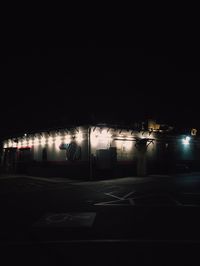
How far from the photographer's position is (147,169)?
1273 inches

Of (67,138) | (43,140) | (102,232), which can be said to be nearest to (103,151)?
(67,138)

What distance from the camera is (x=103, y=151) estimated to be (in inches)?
1071

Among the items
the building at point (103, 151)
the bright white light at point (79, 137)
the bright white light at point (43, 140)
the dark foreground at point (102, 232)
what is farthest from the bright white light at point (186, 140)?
the dark foreground at point (102, 232)

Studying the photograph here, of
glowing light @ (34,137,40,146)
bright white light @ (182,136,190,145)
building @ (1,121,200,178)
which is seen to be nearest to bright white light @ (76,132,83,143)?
building @ (1,121,200,178)

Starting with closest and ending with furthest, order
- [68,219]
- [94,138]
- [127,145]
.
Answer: [68,219]
[94,138]
[127,145]

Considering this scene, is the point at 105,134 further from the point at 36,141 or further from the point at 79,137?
the point at 36,141

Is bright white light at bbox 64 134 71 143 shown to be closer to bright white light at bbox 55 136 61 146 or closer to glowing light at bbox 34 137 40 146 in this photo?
bright white light at bbox 55 136 61 146

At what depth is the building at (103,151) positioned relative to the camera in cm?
2720

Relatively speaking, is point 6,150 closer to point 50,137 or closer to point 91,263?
point 50,137

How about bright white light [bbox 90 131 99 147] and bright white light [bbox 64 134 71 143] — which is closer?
bright white light [bbox 90 131 99 147]

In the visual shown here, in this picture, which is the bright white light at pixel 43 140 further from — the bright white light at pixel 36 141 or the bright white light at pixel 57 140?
the bright white light at pixel 57 140

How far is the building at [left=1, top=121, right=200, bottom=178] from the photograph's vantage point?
27.2 metres

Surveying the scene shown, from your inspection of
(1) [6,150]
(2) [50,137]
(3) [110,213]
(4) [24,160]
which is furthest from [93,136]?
(1) [6,150]

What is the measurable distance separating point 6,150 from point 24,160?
17.4ft
